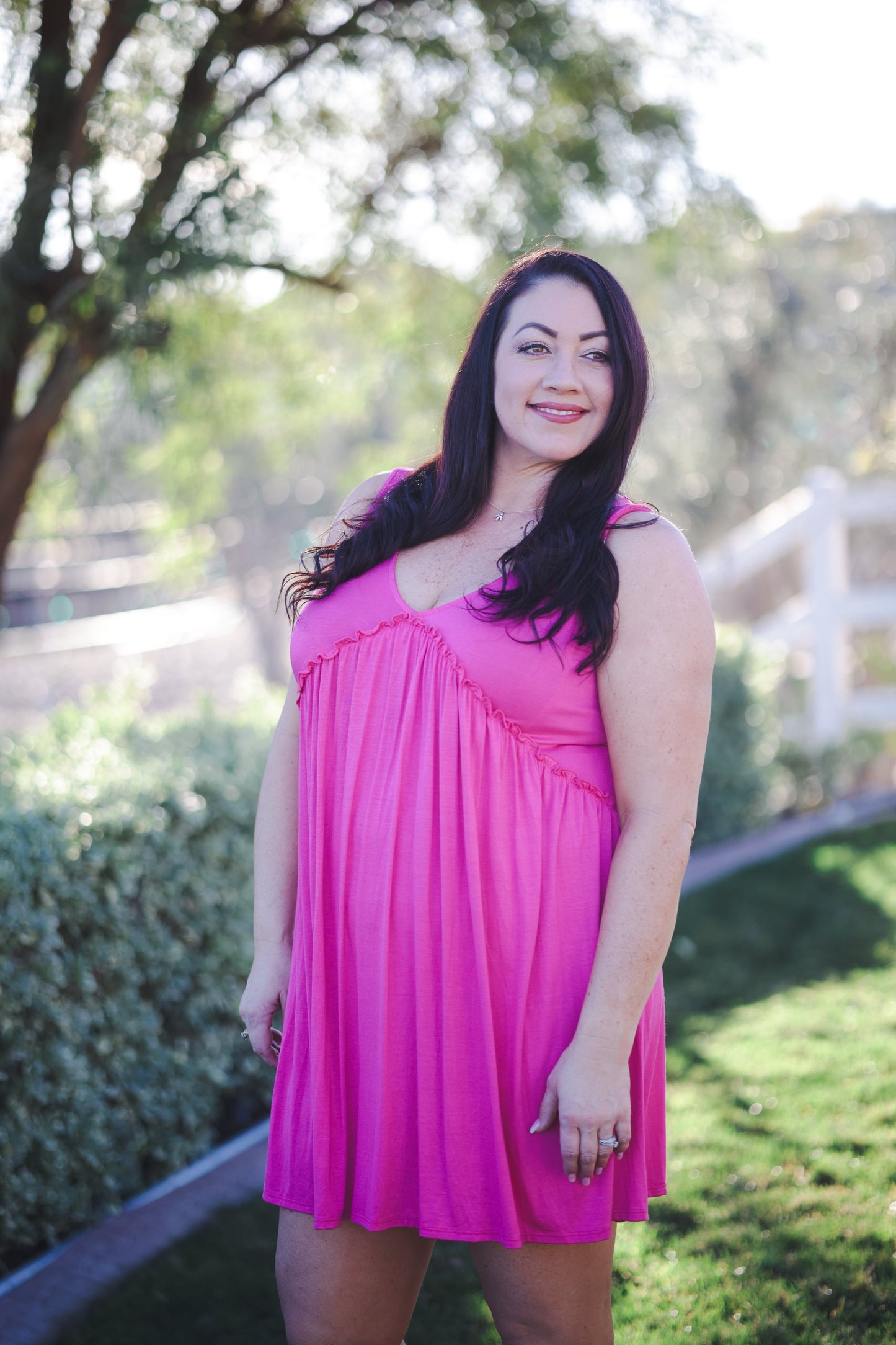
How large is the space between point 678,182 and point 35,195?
3.43 meters

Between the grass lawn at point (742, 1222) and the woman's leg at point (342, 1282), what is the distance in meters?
0.81

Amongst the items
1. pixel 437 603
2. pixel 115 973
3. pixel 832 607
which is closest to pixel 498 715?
pixel 437 603

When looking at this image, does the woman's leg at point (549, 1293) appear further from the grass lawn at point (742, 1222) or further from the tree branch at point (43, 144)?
the tree branch at point (43, 144)

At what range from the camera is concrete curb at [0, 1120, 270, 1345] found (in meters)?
2.35

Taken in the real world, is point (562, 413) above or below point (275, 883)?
above

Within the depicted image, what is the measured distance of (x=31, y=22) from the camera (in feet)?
15.0

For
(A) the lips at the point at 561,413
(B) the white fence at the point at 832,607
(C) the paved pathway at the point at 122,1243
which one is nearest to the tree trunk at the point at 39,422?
(C) the paved pathway at the point at 122,1243

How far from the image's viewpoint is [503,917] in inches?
60.5

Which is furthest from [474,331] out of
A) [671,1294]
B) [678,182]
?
[678,182]

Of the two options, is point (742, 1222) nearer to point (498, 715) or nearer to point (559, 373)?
point (498, 715)

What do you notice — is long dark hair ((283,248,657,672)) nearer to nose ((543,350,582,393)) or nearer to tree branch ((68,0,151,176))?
nose ((543,350,582,393))

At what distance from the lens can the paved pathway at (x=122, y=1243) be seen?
2.35m

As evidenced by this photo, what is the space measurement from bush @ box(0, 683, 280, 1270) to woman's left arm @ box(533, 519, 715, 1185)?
1.56m

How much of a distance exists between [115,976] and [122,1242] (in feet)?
2.00
